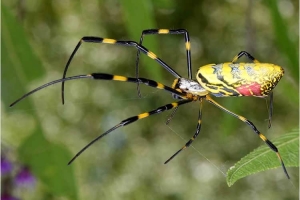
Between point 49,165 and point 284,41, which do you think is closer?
point 49,165

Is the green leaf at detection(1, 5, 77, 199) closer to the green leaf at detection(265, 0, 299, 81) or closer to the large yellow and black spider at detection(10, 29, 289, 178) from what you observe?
the large yellow and black spider at detection(10, 29, 289, 178)

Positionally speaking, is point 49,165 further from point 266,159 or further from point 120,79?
point 266,159

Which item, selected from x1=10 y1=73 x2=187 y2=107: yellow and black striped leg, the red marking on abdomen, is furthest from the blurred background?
the red marking on abdomen

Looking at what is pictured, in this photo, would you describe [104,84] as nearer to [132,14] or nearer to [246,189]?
[246,189]

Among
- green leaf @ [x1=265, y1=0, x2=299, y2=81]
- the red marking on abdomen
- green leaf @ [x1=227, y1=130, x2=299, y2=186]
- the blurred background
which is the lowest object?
the blurred background

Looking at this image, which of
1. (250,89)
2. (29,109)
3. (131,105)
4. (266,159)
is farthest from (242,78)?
(131,105)

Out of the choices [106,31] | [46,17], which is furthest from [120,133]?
[46,17]

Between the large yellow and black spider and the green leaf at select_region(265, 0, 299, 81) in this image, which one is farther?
the green leaf at select_region(265, 0, 299, 81)
